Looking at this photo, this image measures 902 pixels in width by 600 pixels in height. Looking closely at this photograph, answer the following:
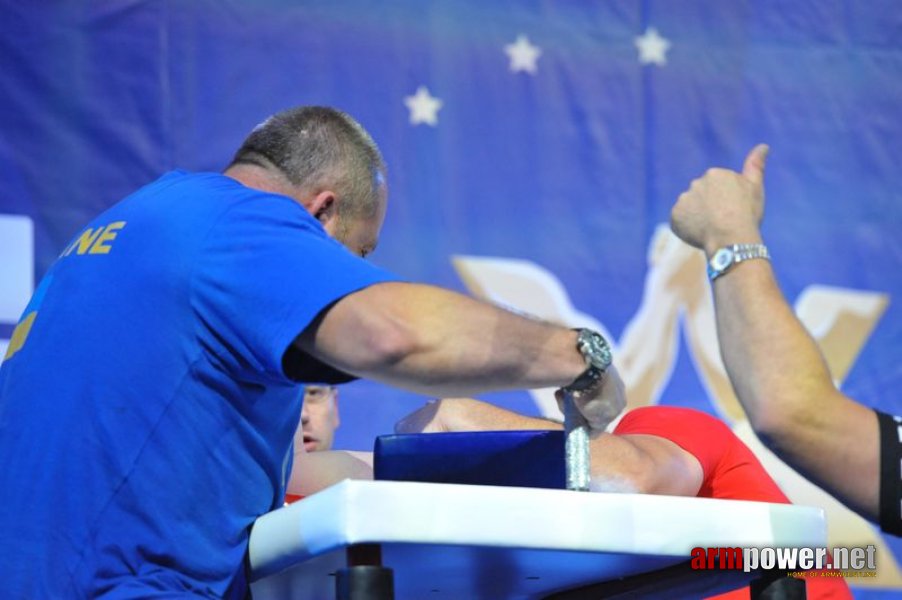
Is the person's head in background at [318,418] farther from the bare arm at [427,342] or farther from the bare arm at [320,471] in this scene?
the bare arm at [427,342]

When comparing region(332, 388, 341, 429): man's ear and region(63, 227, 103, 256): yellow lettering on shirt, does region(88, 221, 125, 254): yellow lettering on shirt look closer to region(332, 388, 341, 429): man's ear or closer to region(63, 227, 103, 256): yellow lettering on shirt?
region(63, 227, 103, 256): yellow lettering on shirt

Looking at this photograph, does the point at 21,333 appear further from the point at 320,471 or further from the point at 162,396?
the point at 320,471

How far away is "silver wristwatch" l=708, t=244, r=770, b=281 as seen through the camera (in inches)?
56.9

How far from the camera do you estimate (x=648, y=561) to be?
56.0 inches

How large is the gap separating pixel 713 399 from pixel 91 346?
5.90 feet

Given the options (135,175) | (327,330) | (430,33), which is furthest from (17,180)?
(327,330)

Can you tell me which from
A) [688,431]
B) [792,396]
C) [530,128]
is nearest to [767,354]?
[792,396]

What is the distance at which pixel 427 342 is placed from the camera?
138cm

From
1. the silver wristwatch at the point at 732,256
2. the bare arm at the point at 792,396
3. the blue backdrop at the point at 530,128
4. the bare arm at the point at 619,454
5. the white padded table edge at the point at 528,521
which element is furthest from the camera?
the blue backdrop at the point at 530,128

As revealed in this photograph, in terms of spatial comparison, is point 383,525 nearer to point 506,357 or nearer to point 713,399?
point 506,357

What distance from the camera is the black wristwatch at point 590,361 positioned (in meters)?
1.45

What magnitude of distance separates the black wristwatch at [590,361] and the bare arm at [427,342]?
0.14ft

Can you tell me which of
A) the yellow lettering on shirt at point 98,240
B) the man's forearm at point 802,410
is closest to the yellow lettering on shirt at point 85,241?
the yellow lettering on shirt at point 98,240

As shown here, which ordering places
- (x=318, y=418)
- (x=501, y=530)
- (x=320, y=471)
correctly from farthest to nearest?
(x=318, y=418)
(x=320, y=471)
(x=501, y=530)
